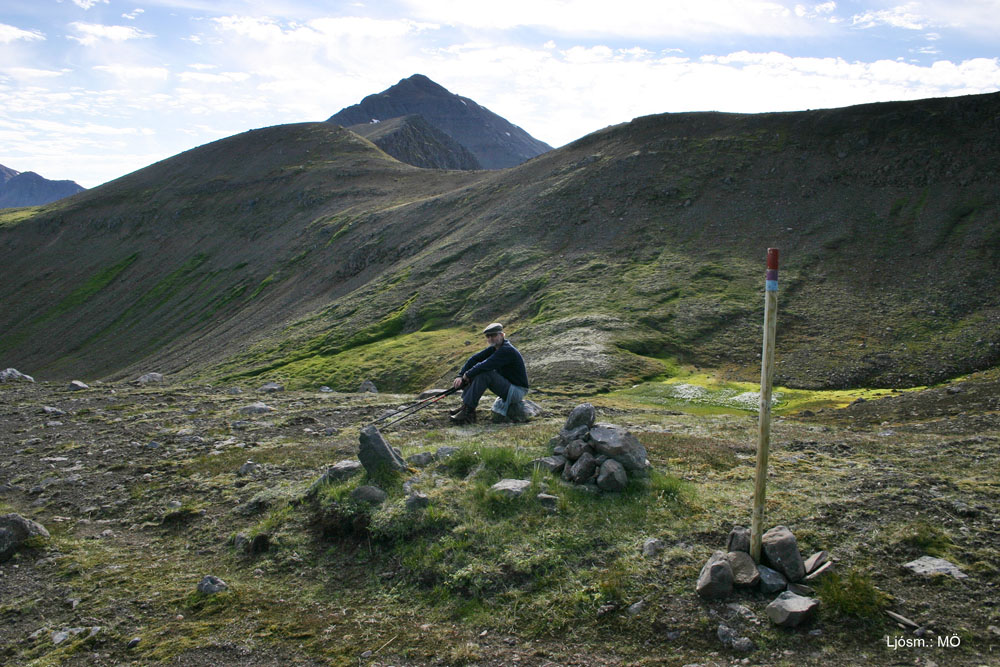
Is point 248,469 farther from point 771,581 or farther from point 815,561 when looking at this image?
point 815,561

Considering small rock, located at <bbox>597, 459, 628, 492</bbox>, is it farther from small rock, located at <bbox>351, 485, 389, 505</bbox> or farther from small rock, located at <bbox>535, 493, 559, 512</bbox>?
small rock, located at <bbox>351, 485, 389, 505</bbox>

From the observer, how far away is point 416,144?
16588 centimetres

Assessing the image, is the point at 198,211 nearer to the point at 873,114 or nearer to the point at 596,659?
the point at 873,114

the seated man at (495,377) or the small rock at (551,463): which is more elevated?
the seated man at (495,377)

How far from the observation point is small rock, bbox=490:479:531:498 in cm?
968

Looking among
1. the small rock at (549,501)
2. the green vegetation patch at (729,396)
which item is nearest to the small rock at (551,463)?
the small rock at (549,501)

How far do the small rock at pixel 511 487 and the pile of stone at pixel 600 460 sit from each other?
77cm

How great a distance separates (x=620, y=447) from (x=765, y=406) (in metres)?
3.05

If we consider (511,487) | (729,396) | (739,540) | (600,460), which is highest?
(600,460)

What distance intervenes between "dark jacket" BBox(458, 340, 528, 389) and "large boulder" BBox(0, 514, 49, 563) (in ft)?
28.6

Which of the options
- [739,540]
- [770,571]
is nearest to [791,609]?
[770,571]

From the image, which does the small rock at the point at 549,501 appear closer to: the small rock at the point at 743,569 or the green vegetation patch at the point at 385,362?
the small rock at the point at 743,569

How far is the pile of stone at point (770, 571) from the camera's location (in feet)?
24.1

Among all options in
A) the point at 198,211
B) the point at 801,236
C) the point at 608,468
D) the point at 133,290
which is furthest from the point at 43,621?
the point at 198,211
